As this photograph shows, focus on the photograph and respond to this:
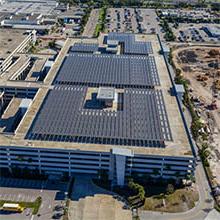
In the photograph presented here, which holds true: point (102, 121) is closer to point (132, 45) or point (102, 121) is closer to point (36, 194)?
point (36, 194)

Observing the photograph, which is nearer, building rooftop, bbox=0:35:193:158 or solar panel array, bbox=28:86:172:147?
building rooftop, bbox=0:35:193:158

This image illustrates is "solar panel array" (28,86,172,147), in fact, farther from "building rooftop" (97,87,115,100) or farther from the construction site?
the construction site

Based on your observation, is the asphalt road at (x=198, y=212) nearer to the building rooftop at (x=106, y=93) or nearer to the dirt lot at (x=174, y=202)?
the dirt lot at (x=174, y=202)

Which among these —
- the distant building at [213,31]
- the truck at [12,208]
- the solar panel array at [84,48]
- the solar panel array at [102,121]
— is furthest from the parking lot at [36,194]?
the distant building at [213,31]

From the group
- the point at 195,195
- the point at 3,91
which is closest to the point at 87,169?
the point at 195,195

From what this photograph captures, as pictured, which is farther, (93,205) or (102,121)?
(102,121)

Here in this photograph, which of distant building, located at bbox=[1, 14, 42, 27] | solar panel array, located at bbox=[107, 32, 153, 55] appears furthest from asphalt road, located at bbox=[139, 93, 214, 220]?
distant building, located at bbox=[1, 14, 42, 27]

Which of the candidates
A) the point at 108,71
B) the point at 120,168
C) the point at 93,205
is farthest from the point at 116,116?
the point at 108,71
